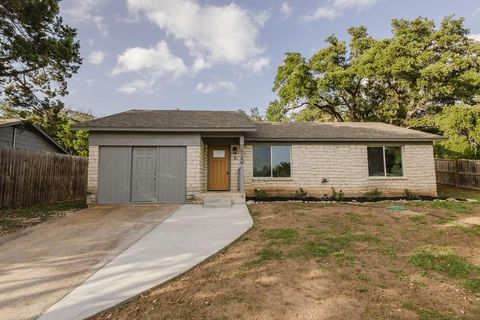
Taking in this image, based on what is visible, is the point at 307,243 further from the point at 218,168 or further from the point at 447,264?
the point at 218,168

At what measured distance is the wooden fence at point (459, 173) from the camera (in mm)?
12883

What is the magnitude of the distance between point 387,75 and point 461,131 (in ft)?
20.4

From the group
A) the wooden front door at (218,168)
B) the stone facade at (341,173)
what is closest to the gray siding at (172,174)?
the wooden front door at (218,168)

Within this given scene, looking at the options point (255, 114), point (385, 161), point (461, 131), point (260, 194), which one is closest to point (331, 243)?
point (260, 194)

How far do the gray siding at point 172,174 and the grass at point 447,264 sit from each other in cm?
720

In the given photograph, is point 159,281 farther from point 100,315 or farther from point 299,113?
point 299,113

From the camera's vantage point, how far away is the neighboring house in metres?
12.9

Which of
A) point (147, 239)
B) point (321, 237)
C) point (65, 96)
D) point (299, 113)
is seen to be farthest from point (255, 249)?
point (299, 113)

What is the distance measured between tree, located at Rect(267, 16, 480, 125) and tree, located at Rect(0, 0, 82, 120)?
629 inches

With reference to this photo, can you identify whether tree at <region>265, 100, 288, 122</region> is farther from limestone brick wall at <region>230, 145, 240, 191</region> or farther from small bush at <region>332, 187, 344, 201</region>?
small bush at <region>332, 187, 344, 201</region>

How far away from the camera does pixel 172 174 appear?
9.13 metres

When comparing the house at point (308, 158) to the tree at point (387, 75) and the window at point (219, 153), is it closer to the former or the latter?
the window at point (219, 153)

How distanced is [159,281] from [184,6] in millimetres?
10168

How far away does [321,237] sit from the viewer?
499cm
